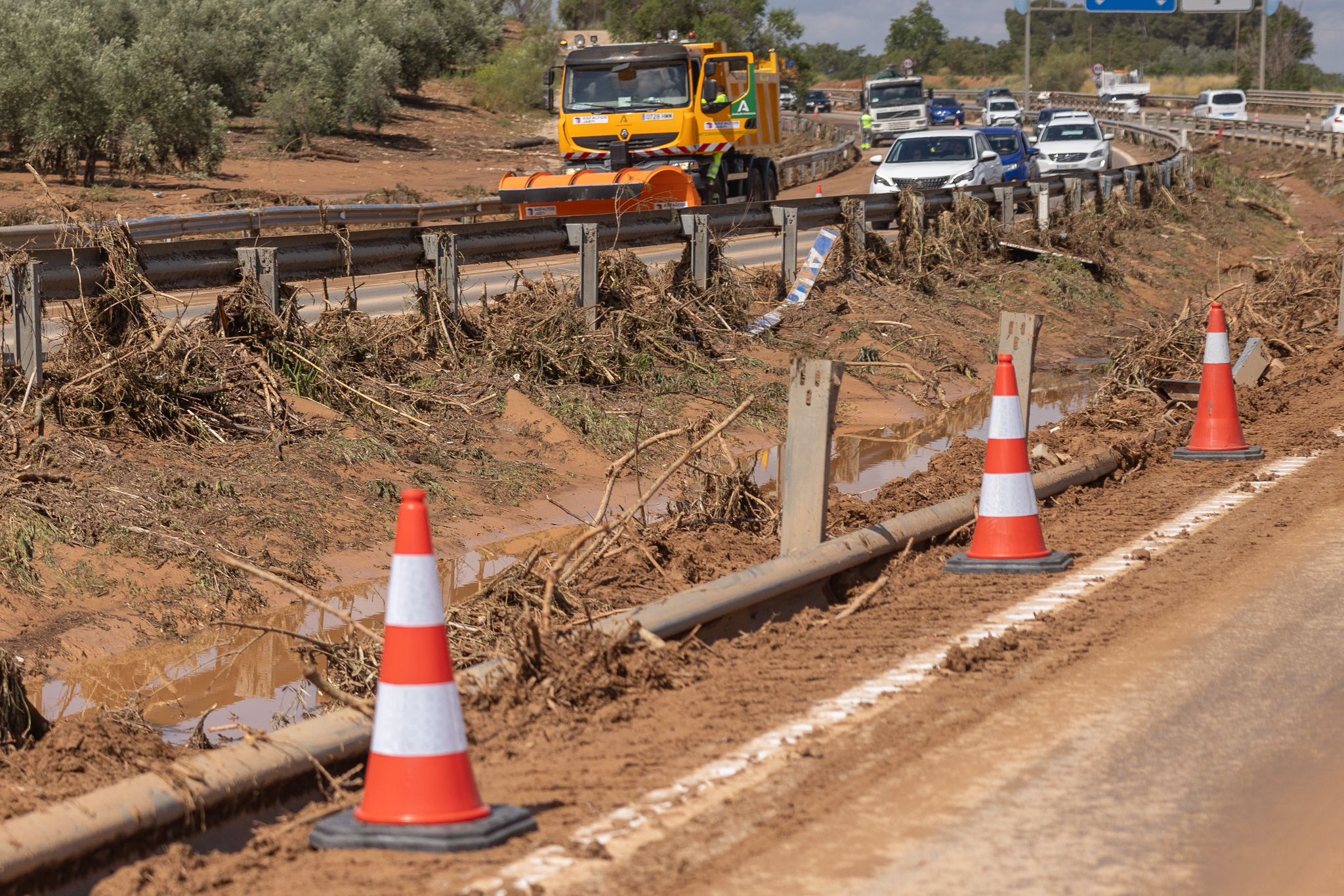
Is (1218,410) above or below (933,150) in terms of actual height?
below

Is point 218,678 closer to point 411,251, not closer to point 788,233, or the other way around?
point 411,251

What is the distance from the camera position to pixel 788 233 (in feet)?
54.3

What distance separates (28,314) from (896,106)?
5168 centimetres

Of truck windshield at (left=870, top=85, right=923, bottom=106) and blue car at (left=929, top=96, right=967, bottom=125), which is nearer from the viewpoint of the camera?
truck windshield at (left=870, top=85, right=923, bottom=106)

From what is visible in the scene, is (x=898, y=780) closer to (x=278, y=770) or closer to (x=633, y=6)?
(x=278, y=770)

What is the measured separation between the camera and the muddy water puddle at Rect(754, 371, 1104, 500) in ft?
37.9

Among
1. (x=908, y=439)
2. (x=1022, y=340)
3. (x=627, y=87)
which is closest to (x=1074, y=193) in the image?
(x=627, y=87)

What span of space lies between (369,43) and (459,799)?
54.2m

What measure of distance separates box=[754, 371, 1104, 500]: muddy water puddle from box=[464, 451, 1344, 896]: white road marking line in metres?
3.08

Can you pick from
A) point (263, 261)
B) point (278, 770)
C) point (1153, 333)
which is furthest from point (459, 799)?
point (1153, 333)

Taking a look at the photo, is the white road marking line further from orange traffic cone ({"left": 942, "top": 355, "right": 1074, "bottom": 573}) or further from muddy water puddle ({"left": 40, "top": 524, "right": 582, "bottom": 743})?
muddy water puddle ({"left": 40, "top": 524, "right": 582, "bottom": 743})

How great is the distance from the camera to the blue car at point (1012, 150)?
31.7m

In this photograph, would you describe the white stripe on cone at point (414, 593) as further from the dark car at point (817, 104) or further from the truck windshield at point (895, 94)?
the dark car at point (817, 104)

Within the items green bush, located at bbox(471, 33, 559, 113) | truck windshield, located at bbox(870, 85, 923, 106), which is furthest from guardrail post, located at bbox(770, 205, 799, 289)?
green bush, located at bbox(471, 33, 559, 113)
